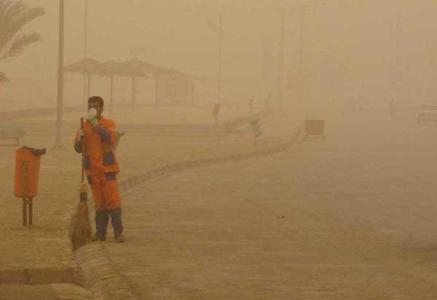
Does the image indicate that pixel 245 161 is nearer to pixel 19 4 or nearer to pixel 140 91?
pixel 19 4

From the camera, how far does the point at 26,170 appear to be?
13.4 m

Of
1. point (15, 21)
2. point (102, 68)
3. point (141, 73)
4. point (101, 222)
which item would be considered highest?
point (15, 21)

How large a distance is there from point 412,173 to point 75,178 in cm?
906

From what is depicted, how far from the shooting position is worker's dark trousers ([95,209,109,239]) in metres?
13.1

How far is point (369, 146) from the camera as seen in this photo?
41.7 m

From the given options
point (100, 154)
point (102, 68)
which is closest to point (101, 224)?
point (100, 154)

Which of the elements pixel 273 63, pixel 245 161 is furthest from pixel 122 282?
pixel 273 63

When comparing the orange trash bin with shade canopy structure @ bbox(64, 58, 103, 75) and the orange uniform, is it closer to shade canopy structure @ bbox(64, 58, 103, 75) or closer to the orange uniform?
the orange uniform

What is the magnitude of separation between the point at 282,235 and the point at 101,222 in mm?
2374

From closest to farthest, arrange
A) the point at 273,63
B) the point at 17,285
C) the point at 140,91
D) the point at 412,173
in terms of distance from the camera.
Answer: the point at 17,285, the point at 412,173, the point at 140,91, the point at 273,63

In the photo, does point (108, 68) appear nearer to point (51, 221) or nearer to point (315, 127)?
point (315, 127)

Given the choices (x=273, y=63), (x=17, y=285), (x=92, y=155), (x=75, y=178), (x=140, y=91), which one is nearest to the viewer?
(x=17, y=285)

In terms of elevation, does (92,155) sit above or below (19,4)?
below

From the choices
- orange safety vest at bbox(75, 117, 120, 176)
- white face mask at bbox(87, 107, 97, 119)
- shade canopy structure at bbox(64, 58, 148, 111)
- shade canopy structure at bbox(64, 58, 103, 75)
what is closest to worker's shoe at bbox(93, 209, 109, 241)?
orange safety vest at bbox(75, 117, 120, 176)
